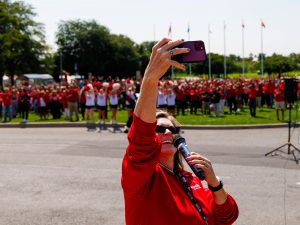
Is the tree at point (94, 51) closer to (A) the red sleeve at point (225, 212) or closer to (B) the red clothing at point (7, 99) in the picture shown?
(B) the red clothing at point (7, 99)

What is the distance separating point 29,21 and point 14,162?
64686mm

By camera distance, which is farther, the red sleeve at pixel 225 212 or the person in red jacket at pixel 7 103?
the person in red jacket at pixel 7 103

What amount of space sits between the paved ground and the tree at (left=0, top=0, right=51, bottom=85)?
166 ft

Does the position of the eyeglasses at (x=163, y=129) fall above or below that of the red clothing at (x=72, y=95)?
below

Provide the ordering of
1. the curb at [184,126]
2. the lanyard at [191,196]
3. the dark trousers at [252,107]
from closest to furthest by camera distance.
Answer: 1. the lanyard at [191,196]
2. the curb at [184,126]
3. the dark trousers at [252,107]

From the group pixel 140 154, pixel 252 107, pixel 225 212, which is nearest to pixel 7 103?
pixel 252 107

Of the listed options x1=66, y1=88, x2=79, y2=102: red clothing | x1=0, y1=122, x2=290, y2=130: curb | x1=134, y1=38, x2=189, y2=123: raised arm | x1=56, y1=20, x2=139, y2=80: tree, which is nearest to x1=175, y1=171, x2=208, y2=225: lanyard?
x1=134, y1=38, x2=189, y2=123: raised arm

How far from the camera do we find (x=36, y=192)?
28.9 ft

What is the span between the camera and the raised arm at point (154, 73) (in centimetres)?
233

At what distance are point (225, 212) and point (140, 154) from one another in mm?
859

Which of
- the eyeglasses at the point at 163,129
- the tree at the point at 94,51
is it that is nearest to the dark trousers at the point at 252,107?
the eyeglasses at the point at 163,129

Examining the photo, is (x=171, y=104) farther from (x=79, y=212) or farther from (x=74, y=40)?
(x=74, y=40)

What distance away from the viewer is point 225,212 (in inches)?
117

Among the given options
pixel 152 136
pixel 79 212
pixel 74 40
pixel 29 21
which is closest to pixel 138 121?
pixel 152 136
